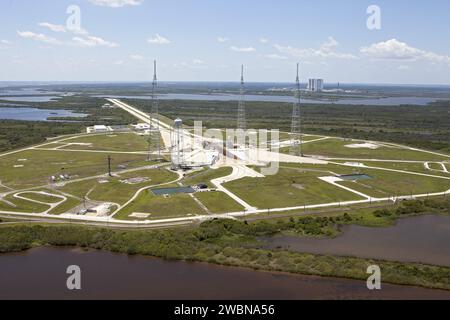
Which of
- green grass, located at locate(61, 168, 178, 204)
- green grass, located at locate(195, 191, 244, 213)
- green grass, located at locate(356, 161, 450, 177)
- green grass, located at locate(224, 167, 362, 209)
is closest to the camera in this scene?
green grass, located at locate(195, 191, 244, 213)

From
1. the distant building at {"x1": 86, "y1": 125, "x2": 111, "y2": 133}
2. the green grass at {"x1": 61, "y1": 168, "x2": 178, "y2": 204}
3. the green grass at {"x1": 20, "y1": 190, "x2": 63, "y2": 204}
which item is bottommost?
the green grass at {"x1": 20, "y1": 190, "x2": 63, "y2": 204}

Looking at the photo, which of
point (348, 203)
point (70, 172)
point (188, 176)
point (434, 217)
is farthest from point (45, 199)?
point (434, 217)

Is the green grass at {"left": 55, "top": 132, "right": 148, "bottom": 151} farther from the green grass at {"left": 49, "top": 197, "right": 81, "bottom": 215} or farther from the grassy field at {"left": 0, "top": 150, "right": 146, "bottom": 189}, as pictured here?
the green grass at {"left": 49, "top": 197, "right": 81, "bottom": 215}

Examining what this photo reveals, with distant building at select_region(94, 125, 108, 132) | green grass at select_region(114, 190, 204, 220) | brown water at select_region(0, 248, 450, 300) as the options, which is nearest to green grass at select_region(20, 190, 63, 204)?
green grass at select_region(114, 190, 204, 220)

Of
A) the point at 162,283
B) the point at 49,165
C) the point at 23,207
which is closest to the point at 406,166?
the point at 162,283

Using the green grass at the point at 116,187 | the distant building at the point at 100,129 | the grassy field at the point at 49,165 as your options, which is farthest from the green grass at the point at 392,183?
the distant building at the point at 100,129

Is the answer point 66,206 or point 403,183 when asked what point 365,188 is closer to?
point 403,183

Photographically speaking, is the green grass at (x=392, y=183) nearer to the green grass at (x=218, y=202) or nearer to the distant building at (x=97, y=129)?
the green grass at (x=218, y=202)
